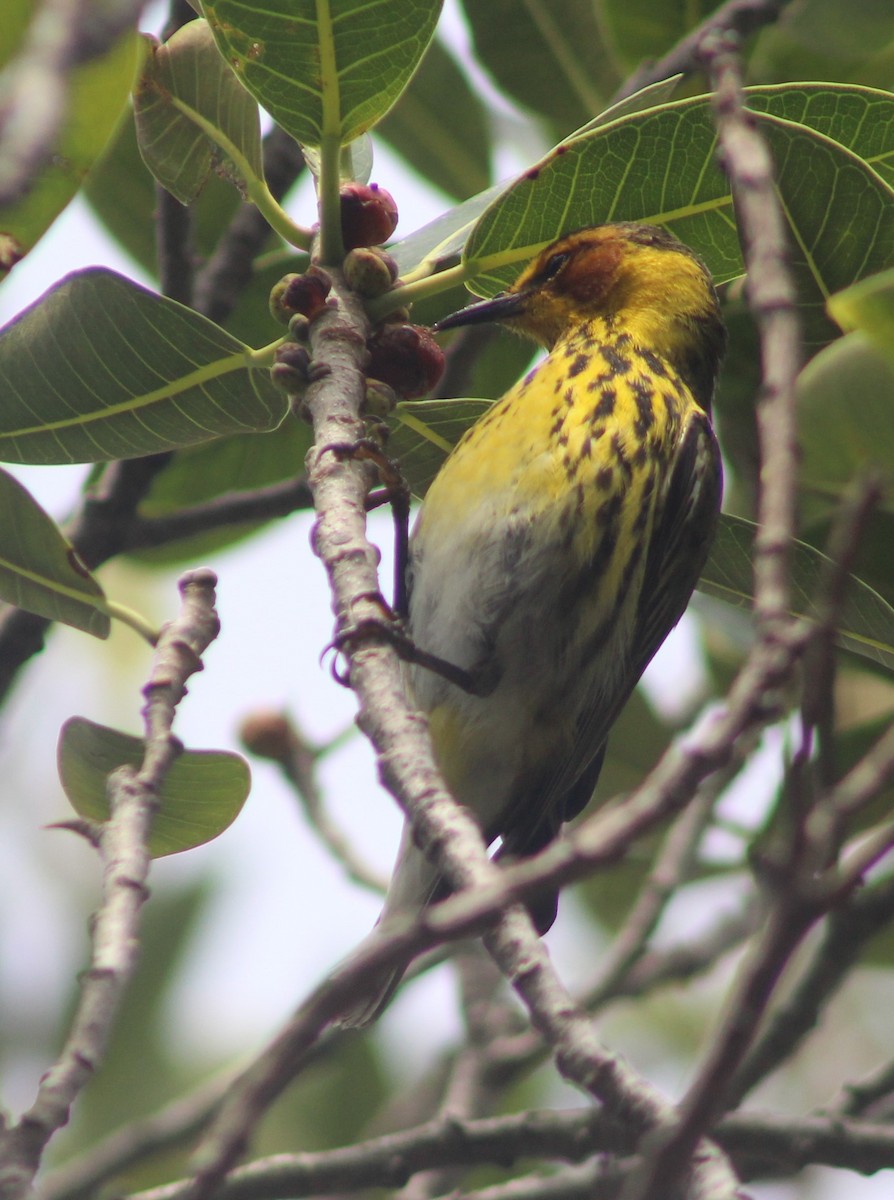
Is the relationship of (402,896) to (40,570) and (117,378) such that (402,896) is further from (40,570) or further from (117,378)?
(117,378)

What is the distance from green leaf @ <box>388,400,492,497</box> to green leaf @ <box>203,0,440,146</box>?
2.21 ft

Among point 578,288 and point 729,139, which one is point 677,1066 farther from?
point 729,139

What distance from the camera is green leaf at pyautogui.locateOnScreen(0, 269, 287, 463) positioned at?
268 centimetres

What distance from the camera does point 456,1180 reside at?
142 inches

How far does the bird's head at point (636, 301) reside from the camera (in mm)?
3758

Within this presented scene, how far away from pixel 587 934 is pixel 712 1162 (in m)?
4.18

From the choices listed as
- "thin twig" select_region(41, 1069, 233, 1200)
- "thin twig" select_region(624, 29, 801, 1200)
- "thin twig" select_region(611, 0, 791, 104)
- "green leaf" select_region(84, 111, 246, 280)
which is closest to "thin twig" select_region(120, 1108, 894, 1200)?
"thin twig" select_region(41, 1069, 233, 1200)

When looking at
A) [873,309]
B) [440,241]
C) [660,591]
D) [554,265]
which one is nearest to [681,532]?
[660,591]

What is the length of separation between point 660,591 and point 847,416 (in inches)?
74.4

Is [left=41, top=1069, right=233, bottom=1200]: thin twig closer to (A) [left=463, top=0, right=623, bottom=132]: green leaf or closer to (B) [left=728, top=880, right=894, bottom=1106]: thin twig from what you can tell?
(B) [left=728, top=880, right=894, bottom=1106]: thin twig

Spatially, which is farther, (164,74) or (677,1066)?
(677,1066)

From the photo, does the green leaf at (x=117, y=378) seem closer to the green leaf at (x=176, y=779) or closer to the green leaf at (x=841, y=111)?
the green leaf at (x=176, y=779)

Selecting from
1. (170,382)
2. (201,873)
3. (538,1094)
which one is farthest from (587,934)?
(170,382)

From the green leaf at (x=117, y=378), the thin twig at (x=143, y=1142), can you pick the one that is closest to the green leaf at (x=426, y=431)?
the green leaf at (x=117, y=378)
